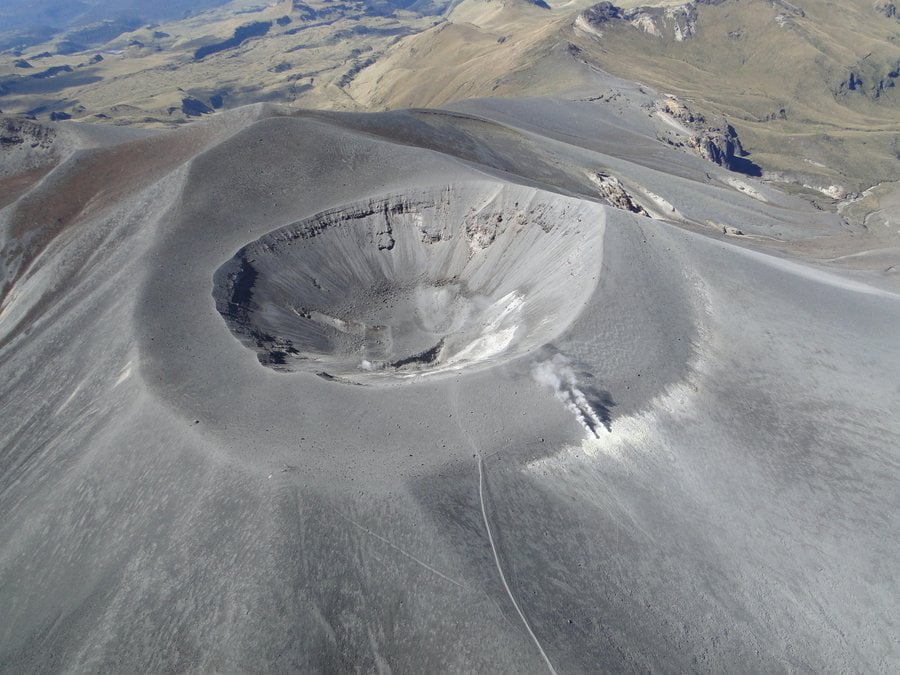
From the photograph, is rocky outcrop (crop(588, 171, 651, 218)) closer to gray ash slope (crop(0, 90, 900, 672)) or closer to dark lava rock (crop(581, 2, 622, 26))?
gray ash slope (crop(0, 90, 900, 672))

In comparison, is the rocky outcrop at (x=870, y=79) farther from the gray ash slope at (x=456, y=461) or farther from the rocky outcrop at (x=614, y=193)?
the gray ash slope at (x=456, y=461)

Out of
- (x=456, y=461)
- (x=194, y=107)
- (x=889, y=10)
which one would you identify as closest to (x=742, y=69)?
(x=889, y=10)

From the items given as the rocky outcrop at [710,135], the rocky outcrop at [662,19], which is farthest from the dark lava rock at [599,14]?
the rocky outcrop at [710,135]

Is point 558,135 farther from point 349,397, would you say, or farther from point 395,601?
point 395,601

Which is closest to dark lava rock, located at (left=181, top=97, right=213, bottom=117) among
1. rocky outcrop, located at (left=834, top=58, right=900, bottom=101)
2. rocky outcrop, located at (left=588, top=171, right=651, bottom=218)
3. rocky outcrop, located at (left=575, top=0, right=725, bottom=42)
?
rocky outcrop, located at (left=575, top=0, right=725, bottom=42)

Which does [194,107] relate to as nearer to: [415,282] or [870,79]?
[415,282]
